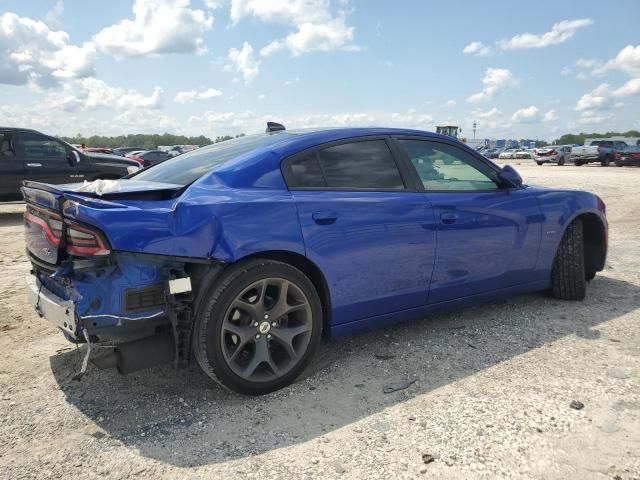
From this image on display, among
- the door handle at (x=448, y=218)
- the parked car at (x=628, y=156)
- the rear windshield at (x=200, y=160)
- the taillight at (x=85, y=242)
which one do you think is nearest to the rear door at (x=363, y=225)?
the door handle at (x=448, y=218)

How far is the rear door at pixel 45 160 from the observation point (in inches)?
402

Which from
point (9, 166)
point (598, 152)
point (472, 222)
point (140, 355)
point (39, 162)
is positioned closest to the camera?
point (140, 355)

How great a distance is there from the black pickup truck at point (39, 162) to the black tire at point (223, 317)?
29.3ft

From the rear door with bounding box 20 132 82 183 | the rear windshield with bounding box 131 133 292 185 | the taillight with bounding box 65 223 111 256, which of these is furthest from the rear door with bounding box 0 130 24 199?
the taillight with bounding box 65 223 111 256

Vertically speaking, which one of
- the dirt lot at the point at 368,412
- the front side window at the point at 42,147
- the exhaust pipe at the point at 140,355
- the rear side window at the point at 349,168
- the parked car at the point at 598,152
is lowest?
the dirt lot at the point at 368,412

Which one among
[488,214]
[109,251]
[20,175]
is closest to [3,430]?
[109,251]

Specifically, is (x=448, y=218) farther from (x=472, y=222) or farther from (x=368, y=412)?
(x=368, y=412)

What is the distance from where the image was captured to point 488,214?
385 cm

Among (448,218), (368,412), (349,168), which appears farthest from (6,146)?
(368,412)

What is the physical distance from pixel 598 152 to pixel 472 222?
32.8m

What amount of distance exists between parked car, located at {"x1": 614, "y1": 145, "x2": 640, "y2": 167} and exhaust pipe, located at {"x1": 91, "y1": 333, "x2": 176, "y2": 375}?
32648 mm

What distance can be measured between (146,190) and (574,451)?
Result: 252cm

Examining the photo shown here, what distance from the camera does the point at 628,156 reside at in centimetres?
2925

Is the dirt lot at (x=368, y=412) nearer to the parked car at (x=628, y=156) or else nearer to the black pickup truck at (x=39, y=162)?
the black pickup truck at (x=39, y=162)
